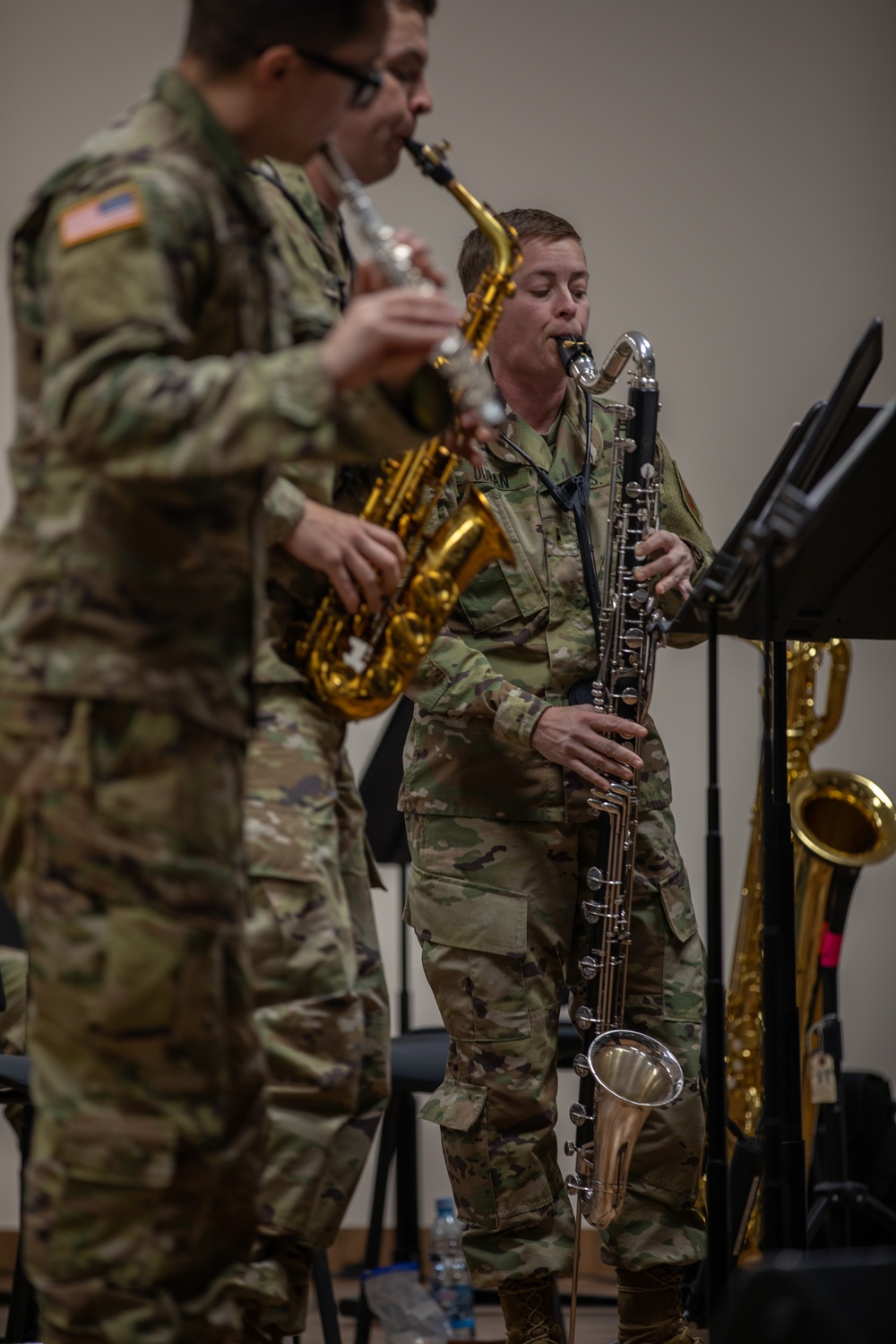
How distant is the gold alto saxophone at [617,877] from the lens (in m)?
2.42

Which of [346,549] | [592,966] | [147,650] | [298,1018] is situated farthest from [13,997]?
[147,650]

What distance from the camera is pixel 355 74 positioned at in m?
1.41

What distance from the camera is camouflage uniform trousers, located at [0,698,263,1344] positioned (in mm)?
1342

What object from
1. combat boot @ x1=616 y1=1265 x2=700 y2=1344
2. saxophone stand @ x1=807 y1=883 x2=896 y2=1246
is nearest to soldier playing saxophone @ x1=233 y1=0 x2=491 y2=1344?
combat boot @ x1=616 y1=1265 x2=700 y2=1344

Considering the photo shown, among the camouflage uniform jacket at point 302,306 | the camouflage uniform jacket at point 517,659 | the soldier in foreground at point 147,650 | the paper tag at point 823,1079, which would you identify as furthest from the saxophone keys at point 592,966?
the soldier in foreground at point 147,650

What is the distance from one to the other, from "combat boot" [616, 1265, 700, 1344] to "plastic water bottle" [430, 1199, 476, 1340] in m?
1.05

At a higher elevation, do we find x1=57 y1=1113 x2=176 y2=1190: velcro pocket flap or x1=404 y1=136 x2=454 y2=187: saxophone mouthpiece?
x1=404 y1=136 x2=454 y2=187: saxophone mouthpiece

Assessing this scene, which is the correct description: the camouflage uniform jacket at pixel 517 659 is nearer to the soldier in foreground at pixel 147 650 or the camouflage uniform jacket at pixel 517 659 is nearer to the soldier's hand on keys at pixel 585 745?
the soldier's hand on keys at pixel 585 745

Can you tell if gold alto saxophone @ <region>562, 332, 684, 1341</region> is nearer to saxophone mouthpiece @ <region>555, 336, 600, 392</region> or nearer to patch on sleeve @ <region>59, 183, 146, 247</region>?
saxophone mouthpiece @ <region>555, 336, 600, 392</region>

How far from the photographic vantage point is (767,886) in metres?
2.06

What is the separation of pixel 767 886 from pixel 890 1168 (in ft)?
5.31

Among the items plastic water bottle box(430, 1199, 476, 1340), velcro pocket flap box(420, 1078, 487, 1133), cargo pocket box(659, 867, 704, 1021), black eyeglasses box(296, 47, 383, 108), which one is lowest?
plastic water bottle box(430, 1199, 476, 1340)

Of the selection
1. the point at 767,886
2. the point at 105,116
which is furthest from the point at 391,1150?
the point at 105,116

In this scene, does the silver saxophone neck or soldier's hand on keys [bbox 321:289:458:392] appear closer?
soldier's hand on keys [bbox 321:289:458:392]
